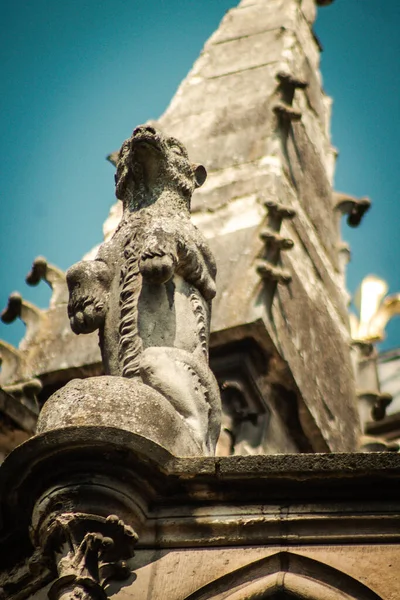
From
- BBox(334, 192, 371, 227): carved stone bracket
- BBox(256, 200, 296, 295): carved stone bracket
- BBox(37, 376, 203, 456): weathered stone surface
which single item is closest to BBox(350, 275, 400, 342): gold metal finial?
BBox(334, 192, 371, 227): carved stone bracket

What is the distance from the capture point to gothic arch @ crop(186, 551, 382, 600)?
7.79 metres

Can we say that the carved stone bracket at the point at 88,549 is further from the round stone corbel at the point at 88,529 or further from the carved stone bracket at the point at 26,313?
the carved stone bracket at the point at 26,313

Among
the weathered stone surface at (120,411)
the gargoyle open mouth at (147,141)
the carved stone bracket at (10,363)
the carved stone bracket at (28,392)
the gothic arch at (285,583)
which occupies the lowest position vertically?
the gothic arch at (285,583)

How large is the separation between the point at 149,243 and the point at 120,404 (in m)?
1.57

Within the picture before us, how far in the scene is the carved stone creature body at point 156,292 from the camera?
30.0ft

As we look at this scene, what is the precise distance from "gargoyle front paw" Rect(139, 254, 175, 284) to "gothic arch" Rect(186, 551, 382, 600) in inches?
82.2

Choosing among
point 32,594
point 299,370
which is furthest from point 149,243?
point 299,370

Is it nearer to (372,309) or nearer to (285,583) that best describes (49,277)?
(372,309)

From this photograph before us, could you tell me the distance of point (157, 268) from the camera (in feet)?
31.0

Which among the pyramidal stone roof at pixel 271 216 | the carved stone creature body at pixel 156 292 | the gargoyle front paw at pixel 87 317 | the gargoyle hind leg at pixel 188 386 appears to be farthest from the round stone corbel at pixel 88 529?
the pyramidal stone roof at pixel 271 216

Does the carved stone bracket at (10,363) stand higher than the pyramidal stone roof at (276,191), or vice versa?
the pyramidal stone roof at (276,191)

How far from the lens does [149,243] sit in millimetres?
9609

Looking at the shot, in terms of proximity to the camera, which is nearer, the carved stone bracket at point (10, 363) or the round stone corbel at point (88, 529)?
the round stone corbel at point (88, 529)

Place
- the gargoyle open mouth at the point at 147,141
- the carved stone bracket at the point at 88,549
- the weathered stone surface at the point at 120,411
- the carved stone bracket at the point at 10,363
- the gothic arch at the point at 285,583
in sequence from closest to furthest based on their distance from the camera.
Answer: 1. the carved stone bracket at the point at 88,549
2. the gothic arch at the point at 285,583
3. the weathered stone surface at the point at 120,411
4. the gargoyle open mouth at the point at 147,141
5. the carved stone bracket at the point at 10,363
